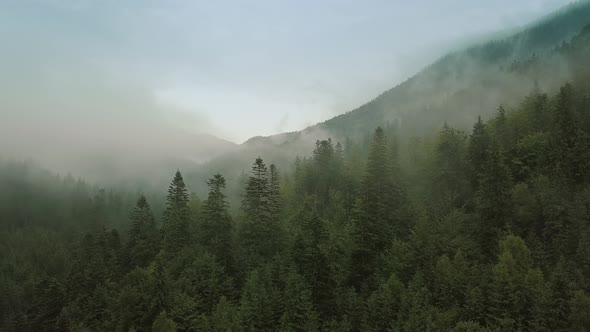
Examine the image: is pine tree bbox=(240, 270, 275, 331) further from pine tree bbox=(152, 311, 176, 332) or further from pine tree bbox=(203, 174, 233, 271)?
pine tree bbox=(203, 174, 233, 271)

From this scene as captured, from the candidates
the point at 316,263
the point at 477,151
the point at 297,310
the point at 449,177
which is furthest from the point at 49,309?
the point at 477,151

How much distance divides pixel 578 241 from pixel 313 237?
3335cm

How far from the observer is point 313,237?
67.2 m

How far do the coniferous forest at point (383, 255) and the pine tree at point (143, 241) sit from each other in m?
0.25

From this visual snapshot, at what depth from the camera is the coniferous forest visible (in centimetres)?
5100

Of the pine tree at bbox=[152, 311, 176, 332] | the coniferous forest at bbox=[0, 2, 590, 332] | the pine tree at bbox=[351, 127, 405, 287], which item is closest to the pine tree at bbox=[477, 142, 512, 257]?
the coniferous forest at bbox=[0, 2, 590, 332]

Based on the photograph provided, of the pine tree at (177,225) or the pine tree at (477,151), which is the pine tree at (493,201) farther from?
the pine tree at (177,225)

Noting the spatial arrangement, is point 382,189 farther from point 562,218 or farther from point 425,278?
point 562,218

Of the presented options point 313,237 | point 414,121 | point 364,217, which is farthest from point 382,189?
point 414,121

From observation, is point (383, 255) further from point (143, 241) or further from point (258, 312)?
point (143, 241)

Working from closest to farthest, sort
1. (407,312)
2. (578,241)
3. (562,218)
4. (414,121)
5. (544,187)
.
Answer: (407,312)
(578,241)
(562,218)
(544,187)
(414,121)

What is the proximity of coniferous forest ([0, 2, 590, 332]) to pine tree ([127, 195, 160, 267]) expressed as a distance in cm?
25

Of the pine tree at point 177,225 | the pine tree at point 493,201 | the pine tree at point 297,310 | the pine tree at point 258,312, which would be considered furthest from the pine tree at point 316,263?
the pine tree at point 493,201

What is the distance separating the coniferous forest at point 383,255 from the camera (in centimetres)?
5100
